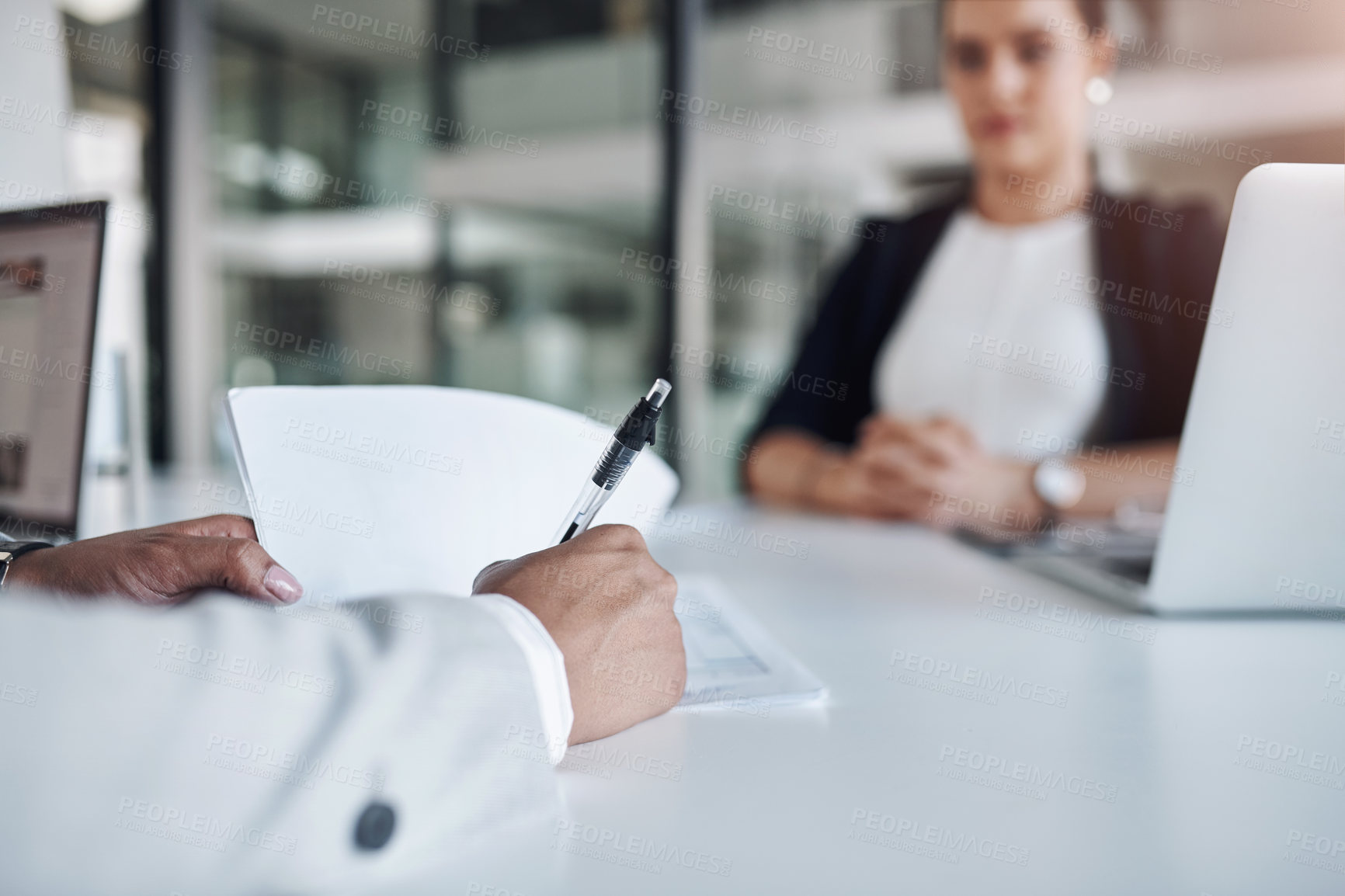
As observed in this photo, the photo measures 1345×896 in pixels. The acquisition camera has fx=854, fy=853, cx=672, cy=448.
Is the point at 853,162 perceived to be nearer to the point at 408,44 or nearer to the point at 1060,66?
the point at 408,44

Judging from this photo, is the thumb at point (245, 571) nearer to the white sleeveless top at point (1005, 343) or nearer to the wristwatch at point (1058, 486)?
the wristwatch at point (1058, 486)

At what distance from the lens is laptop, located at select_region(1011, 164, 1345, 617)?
62 centimetres

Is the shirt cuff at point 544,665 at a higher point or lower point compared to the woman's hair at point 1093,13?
lower

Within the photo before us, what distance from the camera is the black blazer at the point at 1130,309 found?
1506 mm

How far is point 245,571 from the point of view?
47 cm

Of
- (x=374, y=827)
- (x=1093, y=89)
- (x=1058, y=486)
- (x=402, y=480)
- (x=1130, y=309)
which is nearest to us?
(x=374, y=827)

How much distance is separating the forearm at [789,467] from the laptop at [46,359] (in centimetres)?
103

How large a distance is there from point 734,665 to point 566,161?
123 inches

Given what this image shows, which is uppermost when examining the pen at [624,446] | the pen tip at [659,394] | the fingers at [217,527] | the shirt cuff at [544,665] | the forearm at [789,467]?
the pen tip at [659,394]

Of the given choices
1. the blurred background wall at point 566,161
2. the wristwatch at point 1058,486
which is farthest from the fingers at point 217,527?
the blurred background wall at point 566,161

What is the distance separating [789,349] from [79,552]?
322cm

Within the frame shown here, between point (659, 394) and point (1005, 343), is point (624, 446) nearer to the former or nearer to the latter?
point (659, 394)

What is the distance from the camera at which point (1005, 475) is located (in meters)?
1.30

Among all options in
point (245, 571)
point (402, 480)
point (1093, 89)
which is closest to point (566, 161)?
point (1093, 89)
